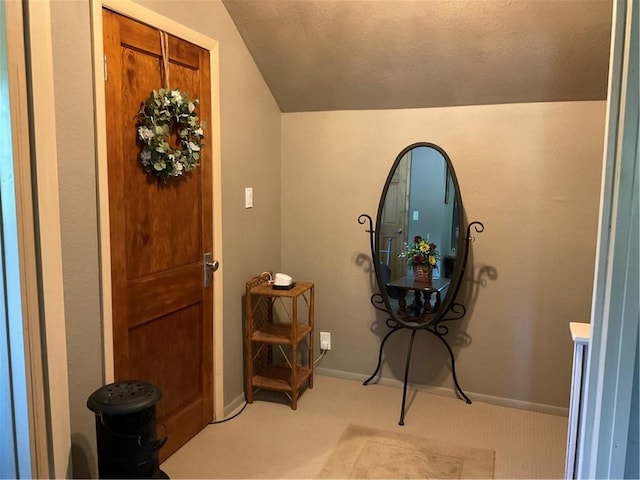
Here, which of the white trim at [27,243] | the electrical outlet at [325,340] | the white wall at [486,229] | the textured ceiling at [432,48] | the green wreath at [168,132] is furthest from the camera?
the electrical outlet at [325,340]

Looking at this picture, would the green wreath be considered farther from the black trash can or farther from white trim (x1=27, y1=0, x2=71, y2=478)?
the black trash can

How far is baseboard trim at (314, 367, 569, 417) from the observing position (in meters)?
2.82

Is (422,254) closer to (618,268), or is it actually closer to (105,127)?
(618,268)

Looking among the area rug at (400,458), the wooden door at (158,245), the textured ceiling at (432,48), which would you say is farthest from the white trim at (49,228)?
the textured ceiling at (432,48)

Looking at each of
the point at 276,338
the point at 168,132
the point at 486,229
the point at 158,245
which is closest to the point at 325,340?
the point at 276,338

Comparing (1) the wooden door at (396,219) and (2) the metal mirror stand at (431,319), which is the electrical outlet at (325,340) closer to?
(2) the metal mirror stand at (431,319)

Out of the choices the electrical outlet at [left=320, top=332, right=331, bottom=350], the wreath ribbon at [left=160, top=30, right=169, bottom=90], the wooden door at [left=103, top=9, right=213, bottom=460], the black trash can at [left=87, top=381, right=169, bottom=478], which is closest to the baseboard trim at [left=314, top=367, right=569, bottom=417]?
the electrical outlet at [left=320, top=332, right=331, bottom=350]

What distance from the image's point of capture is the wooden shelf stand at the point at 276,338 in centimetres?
279

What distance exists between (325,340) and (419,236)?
98 centimetres

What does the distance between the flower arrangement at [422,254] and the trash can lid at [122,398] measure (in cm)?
163

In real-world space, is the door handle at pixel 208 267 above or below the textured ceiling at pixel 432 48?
below

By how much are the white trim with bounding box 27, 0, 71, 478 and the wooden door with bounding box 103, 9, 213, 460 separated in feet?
0.91

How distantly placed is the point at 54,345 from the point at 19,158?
629 millimetres

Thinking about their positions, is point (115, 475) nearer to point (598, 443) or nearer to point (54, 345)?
point (54, 345)
